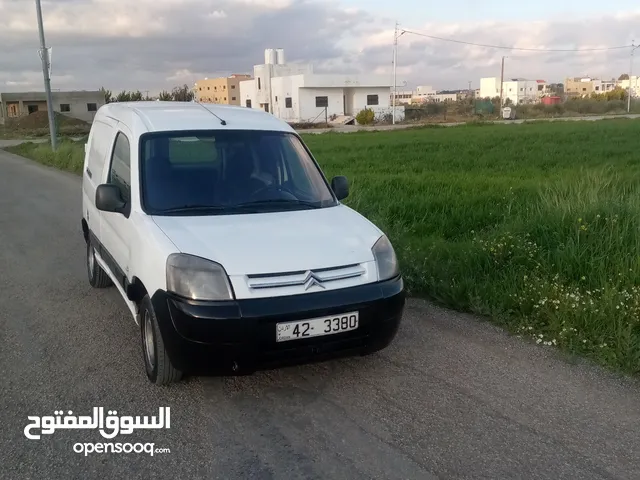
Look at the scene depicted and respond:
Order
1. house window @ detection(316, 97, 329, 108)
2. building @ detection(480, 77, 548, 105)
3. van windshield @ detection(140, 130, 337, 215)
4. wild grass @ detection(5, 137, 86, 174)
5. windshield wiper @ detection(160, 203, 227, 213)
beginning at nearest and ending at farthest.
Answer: windshield wiper @ detection(160, 203, 227, 213) → van windshield @ detection(140, 130, 337, 215) → wild grass @ detection(5, 137, 86, 174) → house window @ detection(316, 97, 329, 108) → building @ detection(480, 77, 548, 105)

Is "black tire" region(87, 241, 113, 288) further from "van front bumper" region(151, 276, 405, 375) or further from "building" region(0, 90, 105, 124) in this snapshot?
"building" region(0, 90, 105, 124)

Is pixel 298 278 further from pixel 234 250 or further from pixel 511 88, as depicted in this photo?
pixel 511 88

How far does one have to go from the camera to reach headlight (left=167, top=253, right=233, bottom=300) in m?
3.70

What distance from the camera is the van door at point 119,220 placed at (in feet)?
15.3

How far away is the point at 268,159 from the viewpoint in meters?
5.12

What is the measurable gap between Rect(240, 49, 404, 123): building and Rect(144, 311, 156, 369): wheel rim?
61954 millimetres

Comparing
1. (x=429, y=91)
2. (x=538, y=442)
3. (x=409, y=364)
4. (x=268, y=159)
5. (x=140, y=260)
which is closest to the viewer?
(x=538, y=442)

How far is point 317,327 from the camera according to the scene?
3.78 m

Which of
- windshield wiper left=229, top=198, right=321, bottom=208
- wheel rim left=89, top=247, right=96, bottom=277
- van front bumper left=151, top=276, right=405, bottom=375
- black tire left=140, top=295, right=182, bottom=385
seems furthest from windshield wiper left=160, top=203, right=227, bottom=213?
wheel rim left=89, top=247, right=96, bottom=277

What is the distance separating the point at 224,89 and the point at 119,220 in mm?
90150

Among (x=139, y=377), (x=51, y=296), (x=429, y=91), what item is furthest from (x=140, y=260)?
(x=429, y=91)

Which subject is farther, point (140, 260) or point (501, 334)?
point (501, 334)

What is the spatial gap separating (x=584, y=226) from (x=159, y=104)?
446 centimetres

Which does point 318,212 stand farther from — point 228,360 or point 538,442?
point 538,442
